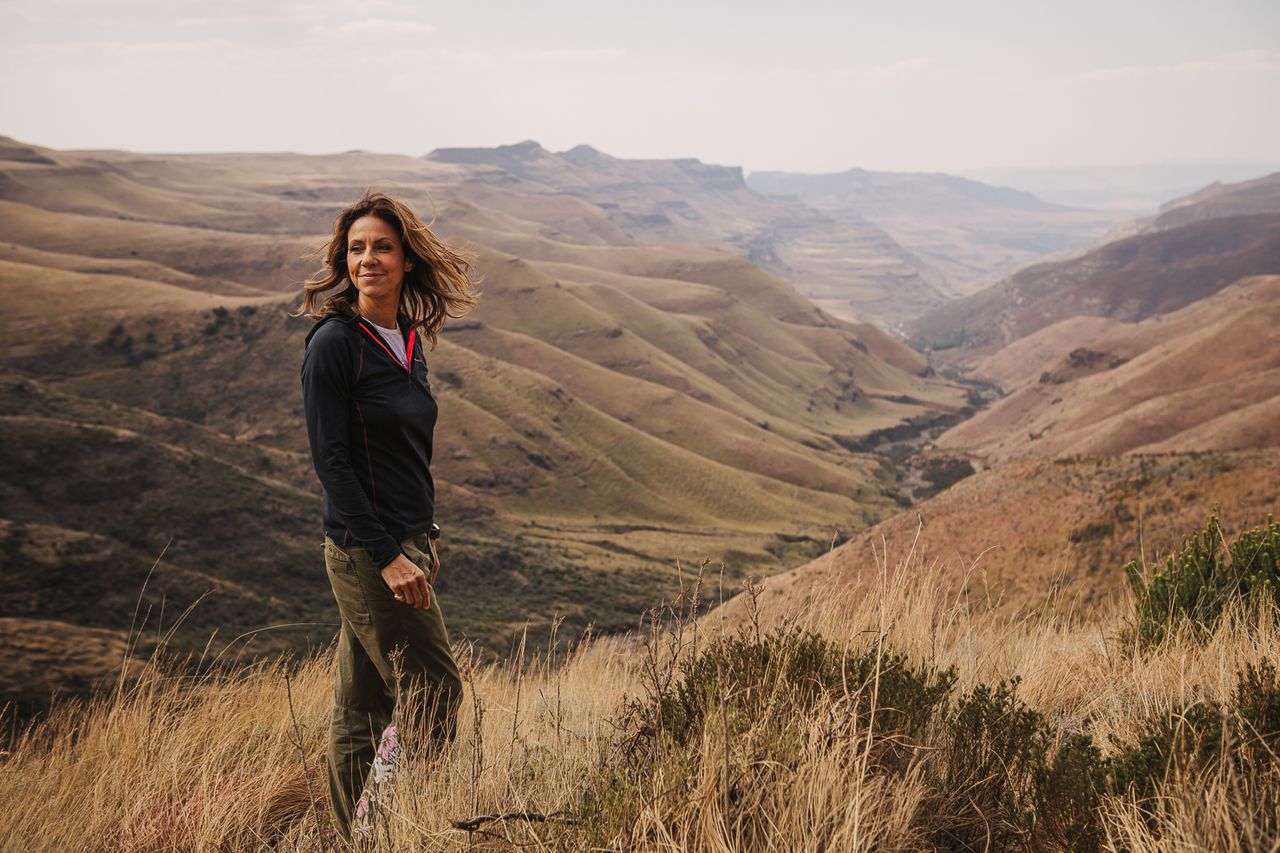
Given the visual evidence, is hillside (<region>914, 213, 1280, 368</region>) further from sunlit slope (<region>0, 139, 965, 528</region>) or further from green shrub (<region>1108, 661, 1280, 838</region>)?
green shrub (<region>1108, 661, 1280, 838</region>)

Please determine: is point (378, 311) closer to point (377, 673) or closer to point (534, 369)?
point (377, 673)

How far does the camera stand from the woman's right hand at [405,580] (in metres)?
3.31

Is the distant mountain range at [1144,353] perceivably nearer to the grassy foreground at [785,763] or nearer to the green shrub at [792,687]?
the grassy foreground at [785,763]

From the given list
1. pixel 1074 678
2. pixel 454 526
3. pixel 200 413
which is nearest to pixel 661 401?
pixel 454 526

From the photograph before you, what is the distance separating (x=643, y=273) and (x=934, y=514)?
531ft

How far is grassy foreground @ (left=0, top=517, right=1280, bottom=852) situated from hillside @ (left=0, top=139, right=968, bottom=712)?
1.26 metres

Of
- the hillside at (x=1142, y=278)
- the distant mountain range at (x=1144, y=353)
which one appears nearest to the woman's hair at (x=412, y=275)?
the distant mountain range at (x=1144, y=353)

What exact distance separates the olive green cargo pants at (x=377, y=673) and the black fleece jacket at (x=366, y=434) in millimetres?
133

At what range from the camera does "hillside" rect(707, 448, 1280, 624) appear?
22.5m

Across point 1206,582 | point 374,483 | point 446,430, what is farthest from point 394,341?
point 446,430

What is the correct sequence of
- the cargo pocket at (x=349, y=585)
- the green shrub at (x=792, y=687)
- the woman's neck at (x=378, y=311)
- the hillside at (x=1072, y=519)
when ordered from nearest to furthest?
the green shrub at (x=792, y=687) < the cargo pocket at (x=349, y=585) < the woman's neck at (x=378, y=311) < the hillside at (x=1072, y=519)

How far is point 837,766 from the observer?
2.66 metres

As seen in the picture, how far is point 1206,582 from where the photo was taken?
219 inches

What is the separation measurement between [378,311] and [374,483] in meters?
0.78
